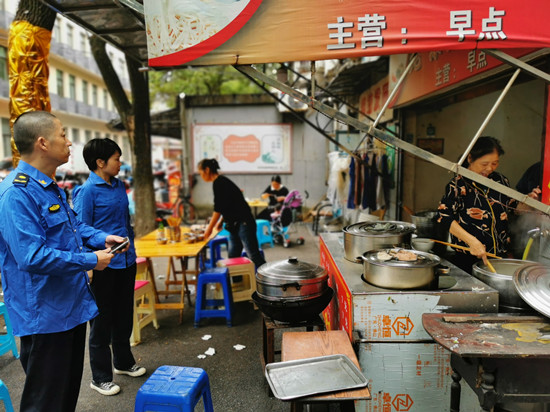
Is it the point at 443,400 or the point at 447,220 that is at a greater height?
the point at 447,220

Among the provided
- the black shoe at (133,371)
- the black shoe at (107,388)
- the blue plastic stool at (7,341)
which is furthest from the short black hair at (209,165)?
the black shoe at (107,388)

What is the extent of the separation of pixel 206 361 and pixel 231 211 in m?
2.38

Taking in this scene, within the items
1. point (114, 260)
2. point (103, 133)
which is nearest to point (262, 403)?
point (114, 260)

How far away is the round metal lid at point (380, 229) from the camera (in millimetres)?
3648

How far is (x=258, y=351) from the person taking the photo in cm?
461

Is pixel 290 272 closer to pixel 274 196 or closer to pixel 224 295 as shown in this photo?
pixel 224 295

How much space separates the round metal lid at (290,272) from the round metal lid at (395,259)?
457 millimetres

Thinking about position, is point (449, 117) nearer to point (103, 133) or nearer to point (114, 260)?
point (114, 260)

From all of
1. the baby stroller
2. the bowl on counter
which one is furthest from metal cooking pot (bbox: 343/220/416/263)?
the baby stroller

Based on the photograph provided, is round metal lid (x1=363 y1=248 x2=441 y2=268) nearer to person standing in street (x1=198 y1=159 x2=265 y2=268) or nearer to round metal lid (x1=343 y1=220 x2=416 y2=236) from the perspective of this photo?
round metal lid (x1=343 y1=220 x2=416 y2=236)

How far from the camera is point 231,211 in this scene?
606 cm

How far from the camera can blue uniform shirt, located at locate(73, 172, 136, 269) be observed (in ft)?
12.0

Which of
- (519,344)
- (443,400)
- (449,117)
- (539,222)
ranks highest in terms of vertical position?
(449,117)

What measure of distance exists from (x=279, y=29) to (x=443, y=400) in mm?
3125
